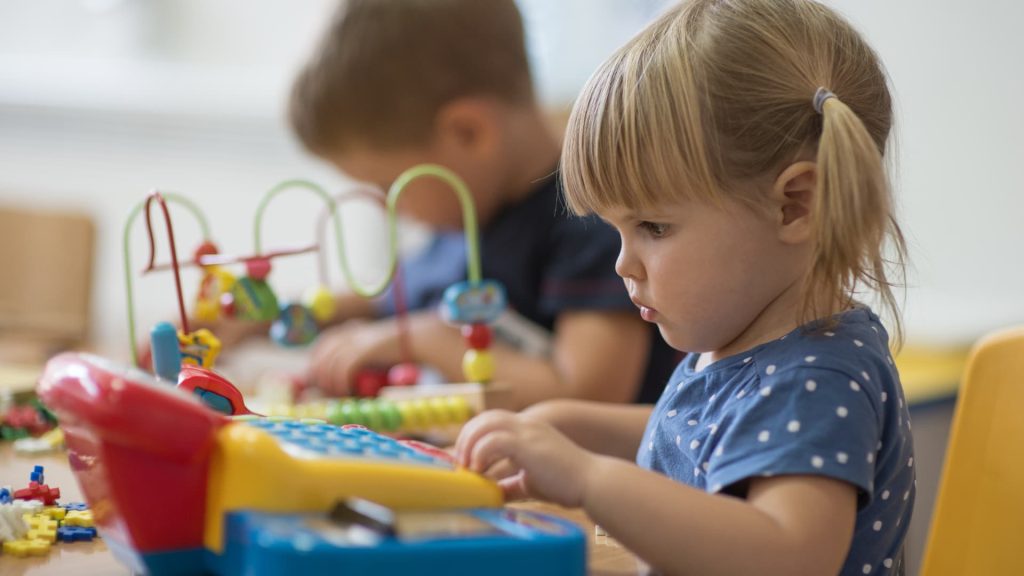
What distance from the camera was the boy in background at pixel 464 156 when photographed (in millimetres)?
1242

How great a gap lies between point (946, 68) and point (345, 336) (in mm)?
1087

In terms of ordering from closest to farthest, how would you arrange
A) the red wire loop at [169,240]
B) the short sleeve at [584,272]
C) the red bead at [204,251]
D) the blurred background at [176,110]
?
the red wire loop at [169,240]
the red bead at [204,251]
the short sleeve at [584,272]
the blurred background at [176,110]

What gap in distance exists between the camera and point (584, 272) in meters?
1.25

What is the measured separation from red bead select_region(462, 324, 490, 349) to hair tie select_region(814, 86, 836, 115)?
16.8 inches

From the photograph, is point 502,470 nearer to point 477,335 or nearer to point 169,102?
point 477,335

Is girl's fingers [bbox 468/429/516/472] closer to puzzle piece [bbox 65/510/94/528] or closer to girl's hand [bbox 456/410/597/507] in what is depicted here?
girl's hand [bbox 456/410/597/507]

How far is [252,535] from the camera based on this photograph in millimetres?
445

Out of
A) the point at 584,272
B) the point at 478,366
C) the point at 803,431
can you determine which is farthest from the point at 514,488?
the point at 584,272

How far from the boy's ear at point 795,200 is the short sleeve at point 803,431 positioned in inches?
3.2

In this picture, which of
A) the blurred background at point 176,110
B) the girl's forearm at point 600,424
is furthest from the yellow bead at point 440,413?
the blurred background at point 176,110

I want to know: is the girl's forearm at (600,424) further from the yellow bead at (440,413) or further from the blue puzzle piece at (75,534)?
the blue puzzle piece at (75,534)

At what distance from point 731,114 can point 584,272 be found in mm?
630

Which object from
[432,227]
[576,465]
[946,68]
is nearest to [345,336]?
[432,227]

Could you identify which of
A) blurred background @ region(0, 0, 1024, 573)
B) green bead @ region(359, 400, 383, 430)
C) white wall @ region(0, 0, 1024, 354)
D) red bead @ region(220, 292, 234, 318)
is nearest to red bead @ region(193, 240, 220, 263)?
red bead @ region(220, 292, 234, 318)
